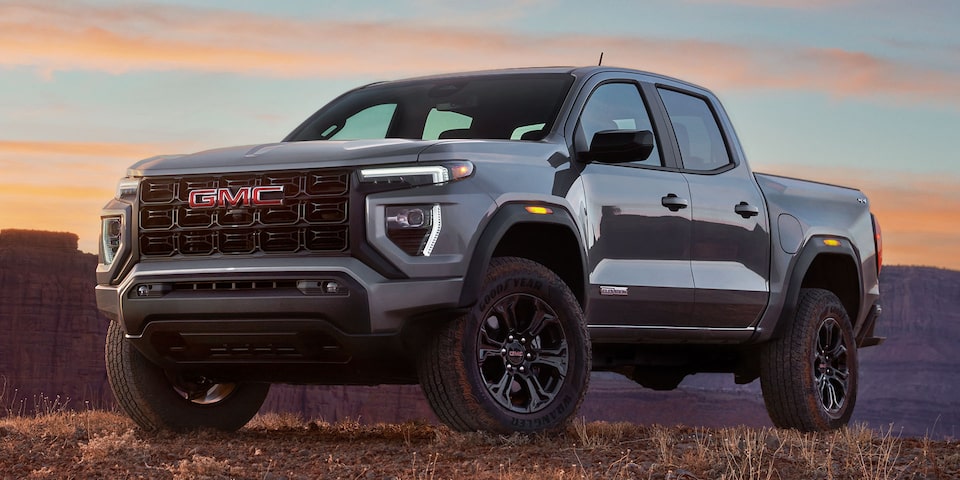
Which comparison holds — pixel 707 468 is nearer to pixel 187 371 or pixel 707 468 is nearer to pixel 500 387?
pixel 500 387

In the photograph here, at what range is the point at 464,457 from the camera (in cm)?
657

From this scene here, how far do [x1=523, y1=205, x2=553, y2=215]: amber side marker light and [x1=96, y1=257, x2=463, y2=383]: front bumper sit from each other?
64 centimetres

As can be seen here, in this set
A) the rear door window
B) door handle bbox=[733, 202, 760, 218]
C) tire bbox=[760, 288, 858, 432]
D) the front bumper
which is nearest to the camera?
the front bumper

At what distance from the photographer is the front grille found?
6.82 m

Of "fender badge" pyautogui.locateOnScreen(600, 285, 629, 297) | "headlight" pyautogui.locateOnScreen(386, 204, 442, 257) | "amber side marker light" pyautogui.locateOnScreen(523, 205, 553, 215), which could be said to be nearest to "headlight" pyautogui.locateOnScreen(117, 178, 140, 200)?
"headlight" pyautogui.locateOnScreen(386, 204, 442, 257)

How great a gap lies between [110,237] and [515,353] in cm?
238

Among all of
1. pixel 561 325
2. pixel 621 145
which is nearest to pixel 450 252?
pixel 561 325

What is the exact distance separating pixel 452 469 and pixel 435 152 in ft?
5.34

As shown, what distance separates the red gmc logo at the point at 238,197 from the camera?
22.8ft

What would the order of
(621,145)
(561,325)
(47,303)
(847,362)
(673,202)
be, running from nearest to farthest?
(561,325) < (621,145) < (673,202) < (847,362) < (47,303)

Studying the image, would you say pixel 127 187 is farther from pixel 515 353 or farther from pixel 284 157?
pixel 515 353

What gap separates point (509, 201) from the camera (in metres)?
7.10

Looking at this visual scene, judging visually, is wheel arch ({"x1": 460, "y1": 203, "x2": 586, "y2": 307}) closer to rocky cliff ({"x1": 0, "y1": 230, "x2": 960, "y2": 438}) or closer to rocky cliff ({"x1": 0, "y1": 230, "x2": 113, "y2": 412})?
rocky cliff ({"x1": 0, "y1": 230, "x2": 960, "y2": 438})

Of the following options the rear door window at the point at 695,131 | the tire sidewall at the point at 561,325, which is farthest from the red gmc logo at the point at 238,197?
the rear door window at the point at 695,131
